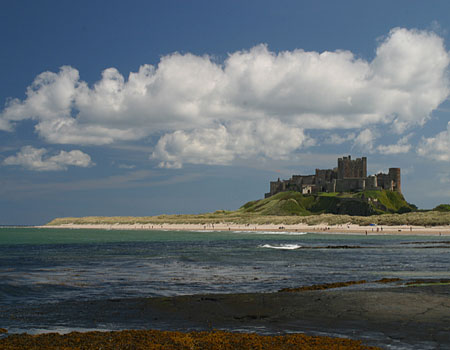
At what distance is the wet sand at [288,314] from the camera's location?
14633mm

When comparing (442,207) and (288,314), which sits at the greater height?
(442,207)

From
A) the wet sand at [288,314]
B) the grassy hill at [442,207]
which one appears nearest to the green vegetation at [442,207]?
the grassy hill at [442,207]

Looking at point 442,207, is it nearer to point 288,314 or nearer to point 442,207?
point 442,207

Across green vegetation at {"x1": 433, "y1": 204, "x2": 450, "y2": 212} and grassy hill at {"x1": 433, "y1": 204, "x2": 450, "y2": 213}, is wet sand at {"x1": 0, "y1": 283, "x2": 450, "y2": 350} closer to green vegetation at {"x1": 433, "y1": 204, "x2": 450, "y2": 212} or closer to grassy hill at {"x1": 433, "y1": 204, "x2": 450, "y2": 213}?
grassy hill at {"x1": 433, "y1": 204, "x2": 450, "y2": 213}

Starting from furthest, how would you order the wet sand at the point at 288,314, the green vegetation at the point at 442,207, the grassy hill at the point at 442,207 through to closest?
the green vegetation at the point at 442,207
the grassy hill at the point at 442,207
the wet sand at the point at 288,314

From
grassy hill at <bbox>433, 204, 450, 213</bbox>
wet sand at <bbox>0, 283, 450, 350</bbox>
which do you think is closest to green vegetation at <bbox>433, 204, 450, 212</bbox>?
grassy hill at <bbox>433, 204, 450, 213</bbox>

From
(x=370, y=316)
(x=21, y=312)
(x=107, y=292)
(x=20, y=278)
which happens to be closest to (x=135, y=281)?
(x=107, y=292)

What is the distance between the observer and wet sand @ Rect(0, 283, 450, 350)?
14633 millimetres

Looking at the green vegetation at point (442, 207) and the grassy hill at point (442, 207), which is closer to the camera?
the grassy hill at point (442, 207)

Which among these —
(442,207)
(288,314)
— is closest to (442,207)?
(442,207)

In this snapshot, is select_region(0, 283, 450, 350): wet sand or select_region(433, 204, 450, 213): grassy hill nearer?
select_region(0, 283, 450, 350): wet sand

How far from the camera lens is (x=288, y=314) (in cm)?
1747

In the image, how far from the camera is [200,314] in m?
17.6

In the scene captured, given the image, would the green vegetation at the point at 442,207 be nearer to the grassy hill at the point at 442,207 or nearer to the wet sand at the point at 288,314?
the grassy hill at the point at 442,207
